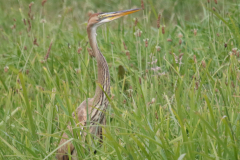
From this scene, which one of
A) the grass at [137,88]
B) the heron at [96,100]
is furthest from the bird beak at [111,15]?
the grass at [137,88]

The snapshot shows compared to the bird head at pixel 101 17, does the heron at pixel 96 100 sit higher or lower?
lower

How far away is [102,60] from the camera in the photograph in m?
3.08

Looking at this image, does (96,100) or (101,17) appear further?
(101,17)

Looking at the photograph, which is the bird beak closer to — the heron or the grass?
the heron

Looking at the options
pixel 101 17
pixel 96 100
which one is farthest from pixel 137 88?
pixel 101 17

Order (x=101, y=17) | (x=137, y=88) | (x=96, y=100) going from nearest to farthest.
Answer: (x=96, y=100) < (x=137, y=88) < (x=101, y=17)

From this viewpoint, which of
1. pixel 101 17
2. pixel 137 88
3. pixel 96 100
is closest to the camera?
pixel 96 100

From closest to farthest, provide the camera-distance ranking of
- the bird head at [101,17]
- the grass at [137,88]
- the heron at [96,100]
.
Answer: the grass at [137,88] < the heron at [96,100] < the bird head at [101,17]

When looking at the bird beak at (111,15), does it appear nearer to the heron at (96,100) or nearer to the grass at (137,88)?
the heron at (96,100)

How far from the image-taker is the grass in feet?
6.97

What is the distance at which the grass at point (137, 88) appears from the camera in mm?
2125

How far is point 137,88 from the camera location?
3146 millimetres

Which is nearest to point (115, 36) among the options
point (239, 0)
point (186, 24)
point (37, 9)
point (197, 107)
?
point (186, 24)

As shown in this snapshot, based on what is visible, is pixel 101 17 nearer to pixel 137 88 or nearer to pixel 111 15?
pixel 111 15
